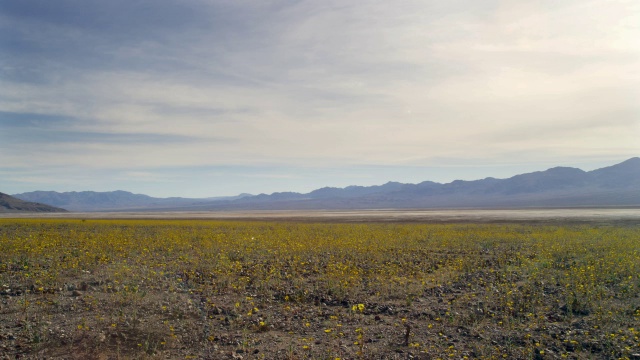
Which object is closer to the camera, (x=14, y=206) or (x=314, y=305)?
(x=314, y=305)

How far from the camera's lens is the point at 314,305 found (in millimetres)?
11102

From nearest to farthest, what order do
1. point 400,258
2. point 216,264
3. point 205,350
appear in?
point 205,350 < point 216,264 < point 400,258

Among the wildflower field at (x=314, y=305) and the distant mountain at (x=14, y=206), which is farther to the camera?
the distant mountain at (x=14, y=206)

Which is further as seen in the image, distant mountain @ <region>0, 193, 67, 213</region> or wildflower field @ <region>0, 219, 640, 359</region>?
distant mountain @ <region>0, 193, 67, 213</region>

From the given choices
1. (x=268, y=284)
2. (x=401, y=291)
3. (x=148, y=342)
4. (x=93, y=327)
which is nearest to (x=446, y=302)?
(x=401, y=291)

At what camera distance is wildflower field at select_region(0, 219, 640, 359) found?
26.0ft

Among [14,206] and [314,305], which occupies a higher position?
[14,206]

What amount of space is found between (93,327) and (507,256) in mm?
17396

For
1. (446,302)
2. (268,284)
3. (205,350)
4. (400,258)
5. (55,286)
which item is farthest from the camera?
(400,258)

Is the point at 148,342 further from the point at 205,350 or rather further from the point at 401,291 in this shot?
the point at 401,291

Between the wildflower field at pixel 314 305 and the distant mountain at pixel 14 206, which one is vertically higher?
the distant mountain at pixel 14 206

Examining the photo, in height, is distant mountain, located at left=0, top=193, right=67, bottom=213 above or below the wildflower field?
above

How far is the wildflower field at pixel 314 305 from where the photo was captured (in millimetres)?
7910

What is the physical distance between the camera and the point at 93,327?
29.1 ft
